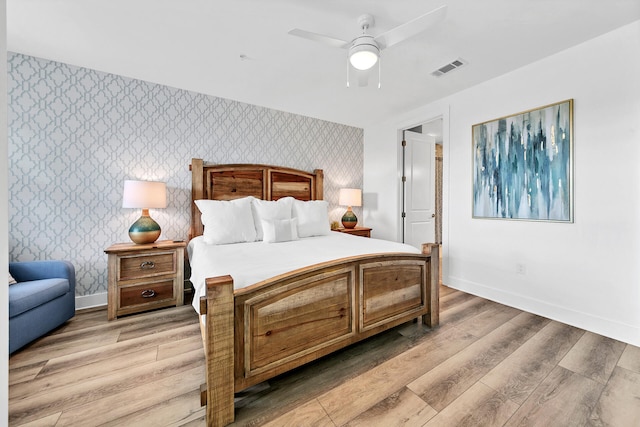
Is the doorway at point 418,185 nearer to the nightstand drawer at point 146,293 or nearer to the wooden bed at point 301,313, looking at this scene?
the wooden bed at point 301,313

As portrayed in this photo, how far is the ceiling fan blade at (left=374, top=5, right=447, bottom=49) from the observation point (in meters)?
1.50

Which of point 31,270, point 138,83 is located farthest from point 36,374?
point 138,83

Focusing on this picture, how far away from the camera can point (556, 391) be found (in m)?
1.53

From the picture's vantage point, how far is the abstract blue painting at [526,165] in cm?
238

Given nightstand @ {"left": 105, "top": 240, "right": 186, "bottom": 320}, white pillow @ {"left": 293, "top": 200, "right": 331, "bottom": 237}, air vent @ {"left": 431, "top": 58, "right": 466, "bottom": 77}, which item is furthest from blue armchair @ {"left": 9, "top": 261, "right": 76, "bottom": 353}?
air vent @ {"left": 431, "top": 58, "right": 466, "bottom": 77}

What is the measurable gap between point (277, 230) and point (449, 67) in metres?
2.47

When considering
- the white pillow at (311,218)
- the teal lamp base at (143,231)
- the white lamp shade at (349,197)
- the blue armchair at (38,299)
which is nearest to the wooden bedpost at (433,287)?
the white pillow at (311,218)

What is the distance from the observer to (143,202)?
257 cm

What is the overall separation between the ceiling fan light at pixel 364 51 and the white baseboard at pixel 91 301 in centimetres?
347

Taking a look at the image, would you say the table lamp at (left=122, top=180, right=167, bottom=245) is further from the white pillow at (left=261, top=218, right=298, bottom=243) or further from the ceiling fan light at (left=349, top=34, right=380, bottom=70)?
the ceiling fan light at (left=349, top=34, right=380, bottom=70)

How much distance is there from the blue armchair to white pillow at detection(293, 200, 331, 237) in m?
2.23

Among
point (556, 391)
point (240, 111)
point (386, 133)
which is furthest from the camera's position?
point (386, 133)

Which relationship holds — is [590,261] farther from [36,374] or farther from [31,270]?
[31,270]

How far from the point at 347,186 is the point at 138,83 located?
3218 mm
